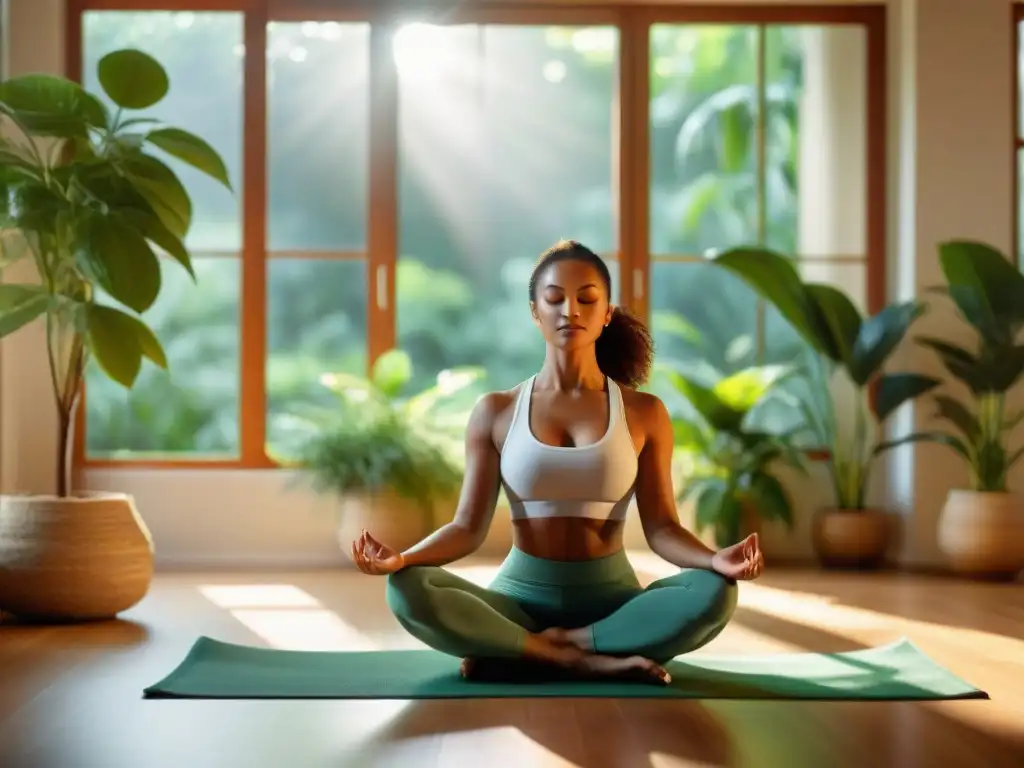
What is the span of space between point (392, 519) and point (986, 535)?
2106 mm

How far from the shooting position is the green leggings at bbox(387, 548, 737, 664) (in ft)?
8.80

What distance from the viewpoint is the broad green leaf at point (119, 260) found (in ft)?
12.3

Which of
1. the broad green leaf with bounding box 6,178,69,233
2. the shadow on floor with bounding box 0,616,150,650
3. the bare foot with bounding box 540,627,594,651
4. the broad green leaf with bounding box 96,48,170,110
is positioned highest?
the broad green leaf with bounding box 96,48,170,110

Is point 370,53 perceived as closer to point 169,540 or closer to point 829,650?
point 169,540

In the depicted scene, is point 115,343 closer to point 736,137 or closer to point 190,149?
point 190,149

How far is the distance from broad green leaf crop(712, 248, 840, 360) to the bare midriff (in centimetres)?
260

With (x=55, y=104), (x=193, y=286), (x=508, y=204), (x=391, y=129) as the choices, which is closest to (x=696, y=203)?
(x=391, y=129)

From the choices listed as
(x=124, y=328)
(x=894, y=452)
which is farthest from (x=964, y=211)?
(x=124, y=328)

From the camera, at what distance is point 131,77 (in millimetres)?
3975

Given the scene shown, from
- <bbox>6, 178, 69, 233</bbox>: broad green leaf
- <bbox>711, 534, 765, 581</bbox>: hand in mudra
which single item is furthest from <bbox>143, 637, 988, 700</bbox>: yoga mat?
<bbox>6, 178, 69, 233</bbox>: broad green leaf

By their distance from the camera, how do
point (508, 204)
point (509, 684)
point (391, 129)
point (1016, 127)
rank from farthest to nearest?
point (508, 204), point (391, 129), point (1016, 127), point (509, 684)

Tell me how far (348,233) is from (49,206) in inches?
87.2

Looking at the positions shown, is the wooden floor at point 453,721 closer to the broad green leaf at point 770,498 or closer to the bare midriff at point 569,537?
the bare midriff at point 569,537

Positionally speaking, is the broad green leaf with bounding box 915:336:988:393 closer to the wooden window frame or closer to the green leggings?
the wooden window frame
